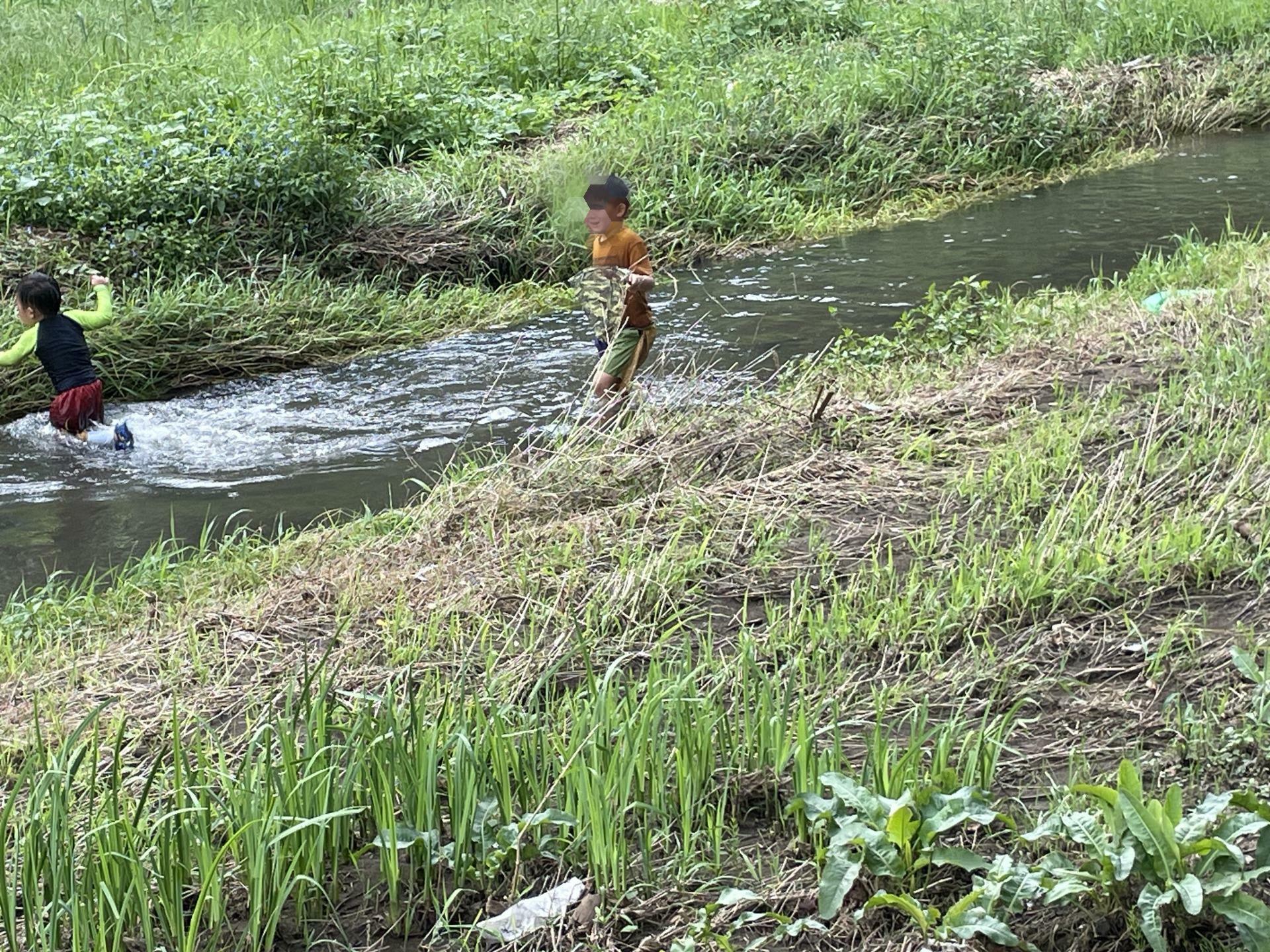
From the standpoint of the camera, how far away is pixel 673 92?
12656mm

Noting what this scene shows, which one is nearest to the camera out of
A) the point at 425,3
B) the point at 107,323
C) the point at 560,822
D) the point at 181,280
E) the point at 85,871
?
the point at 85,871

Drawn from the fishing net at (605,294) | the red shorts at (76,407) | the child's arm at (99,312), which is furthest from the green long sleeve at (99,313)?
the fishing net at (605,294)

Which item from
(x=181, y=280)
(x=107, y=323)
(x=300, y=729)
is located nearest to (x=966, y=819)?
(x=300, y=729)

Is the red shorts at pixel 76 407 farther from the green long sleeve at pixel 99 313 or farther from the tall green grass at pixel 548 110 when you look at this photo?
the tall green grass at pixel 548 110

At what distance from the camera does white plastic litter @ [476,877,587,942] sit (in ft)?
9.62

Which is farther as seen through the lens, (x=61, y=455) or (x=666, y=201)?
(x=666, y=201)

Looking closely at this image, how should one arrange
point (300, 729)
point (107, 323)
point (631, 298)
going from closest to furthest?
point (300, 729)
point (631, 298)
point (107, 323)

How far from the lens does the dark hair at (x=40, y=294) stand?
7.40 metres

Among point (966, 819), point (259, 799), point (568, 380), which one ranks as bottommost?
point (568, 380)

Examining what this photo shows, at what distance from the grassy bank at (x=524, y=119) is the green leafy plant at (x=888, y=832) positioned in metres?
6.33

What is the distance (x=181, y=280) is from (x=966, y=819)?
7093 millimetres

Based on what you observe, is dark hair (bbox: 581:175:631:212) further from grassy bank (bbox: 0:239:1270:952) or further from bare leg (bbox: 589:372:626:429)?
grassy bank (bbox: 0:239:1270:952)

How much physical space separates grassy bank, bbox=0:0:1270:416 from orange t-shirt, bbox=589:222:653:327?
239cm

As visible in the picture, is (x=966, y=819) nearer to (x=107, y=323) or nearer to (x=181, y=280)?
(x=107, y=323)
